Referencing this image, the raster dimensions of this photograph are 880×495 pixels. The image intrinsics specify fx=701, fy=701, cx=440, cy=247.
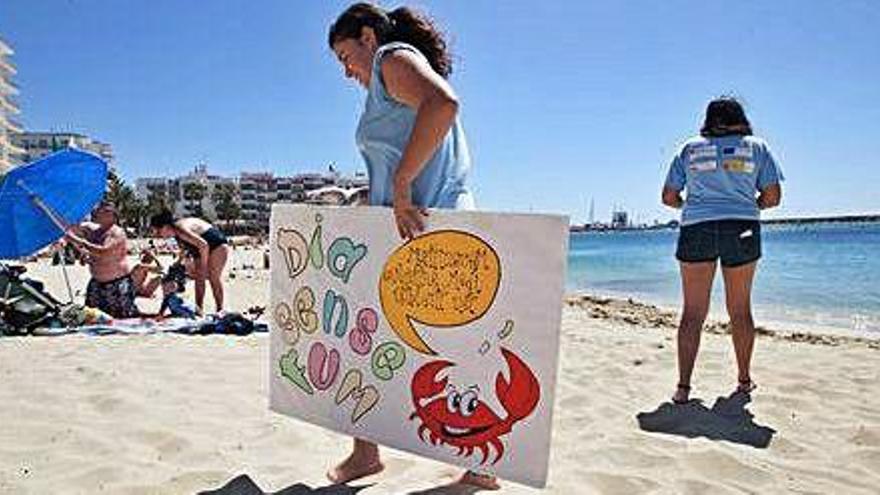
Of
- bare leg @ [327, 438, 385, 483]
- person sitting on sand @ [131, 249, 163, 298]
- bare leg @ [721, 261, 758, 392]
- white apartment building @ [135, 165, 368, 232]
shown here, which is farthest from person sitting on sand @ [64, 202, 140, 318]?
white apartment building @ [135, 165, 368, 232]

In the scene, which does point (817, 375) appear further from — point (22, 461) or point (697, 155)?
point (22, 461)

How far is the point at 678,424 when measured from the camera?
10.2 ft

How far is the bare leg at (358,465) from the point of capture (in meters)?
2.34

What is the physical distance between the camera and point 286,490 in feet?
7.47

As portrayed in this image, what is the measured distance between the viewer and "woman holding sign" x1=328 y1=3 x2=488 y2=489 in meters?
1.98

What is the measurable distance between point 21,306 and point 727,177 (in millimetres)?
5273

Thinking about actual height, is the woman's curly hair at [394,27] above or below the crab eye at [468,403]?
above

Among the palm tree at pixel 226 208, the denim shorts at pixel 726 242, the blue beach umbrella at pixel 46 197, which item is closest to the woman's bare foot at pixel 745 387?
the denim shorts at pixel 726 242

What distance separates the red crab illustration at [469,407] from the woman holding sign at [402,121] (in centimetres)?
33

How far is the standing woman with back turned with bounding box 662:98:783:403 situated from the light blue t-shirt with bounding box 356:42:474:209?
1775 mm

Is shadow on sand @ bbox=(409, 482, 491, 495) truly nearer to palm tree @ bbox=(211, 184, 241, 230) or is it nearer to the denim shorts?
the denim shorts

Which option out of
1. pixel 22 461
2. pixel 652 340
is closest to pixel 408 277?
pixel 22 461

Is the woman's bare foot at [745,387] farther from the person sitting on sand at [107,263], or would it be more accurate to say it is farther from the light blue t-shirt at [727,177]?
the person sitting on sand at [107,263]

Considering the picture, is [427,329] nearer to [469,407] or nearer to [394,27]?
[469,407]
